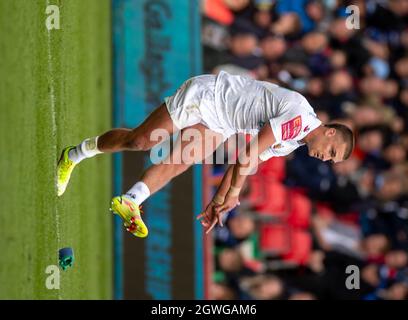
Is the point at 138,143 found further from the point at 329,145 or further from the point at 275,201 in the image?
the point at 275,201

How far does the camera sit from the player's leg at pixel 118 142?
466cm

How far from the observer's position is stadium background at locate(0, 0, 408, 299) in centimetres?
720

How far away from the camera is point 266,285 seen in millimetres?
7328

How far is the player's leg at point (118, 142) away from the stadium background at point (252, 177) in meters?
1.46

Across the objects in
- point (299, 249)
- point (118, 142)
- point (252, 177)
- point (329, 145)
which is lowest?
point (299, 249)

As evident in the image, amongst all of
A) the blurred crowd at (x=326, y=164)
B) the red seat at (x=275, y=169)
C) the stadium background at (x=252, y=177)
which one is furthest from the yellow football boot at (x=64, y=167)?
the red seat at (x=275, y=169)

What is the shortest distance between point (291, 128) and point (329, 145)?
1.05 ft

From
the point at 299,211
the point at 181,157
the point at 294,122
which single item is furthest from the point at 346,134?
the point at 299,211

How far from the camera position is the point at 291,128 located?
4.25m

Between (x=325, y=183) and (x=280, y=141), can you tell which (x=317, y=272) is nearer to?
(x=325, y=183)

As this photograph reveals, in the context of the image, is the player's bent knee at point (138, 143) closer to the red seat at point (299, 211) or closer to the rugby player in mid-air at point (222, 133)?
the rugby player in mid-air at point (222, 133)

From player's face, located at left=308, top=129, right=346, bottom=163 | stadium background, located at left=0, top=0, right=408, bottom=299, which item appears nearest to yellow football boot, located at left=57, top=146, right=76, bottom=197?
stadium background, located at left=0, top=0, right=408, bottom=299

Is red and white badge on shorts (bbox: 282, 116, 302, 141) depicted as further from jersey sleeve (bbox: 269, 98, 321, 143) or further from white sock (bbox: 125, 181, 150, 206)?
white sock (bbox: 125, 181, 150, 206)
